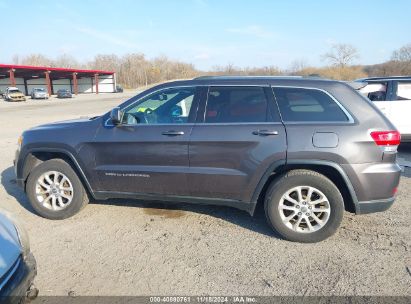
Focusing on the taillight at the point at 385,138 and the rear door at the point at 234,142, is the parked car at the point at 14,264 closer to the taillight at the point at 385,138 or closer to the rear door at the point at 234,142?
the rear door at the point at 234,142

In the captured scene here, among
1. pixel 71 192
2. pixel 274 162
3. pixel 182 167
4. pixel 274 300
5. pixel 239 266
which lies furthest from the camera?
pixel 71 192

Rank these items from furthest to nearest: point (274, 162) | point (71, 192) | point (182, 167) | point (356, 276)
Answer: point (71, 192) → point (182, 167) → point (274, 162) → point (356, 276)

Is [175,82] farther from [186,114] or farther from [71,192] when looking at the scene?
[71,192]

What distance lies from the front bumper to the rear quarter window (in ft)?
8.81

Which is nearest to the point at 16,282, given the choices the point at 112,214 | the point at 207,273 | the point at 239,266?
the point at 207,273

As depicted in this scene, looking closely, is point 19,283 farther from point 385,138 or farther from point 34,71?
point 34,71

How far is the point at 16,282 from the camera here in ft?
6.62

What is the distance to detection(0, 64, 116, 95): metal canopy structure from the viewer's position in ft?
147

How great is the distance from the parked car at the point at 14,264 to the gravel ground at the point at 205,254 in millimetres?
557

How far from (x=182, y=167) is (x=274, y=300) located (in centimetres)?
169

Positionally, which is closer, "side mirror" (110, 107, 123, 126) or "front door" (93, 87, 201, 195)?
"front door" (93, 87, 201, 195)

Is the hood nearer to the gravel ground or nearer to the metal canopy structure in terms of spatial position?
the gravel ground

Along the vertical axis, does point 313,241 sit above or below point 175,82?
below

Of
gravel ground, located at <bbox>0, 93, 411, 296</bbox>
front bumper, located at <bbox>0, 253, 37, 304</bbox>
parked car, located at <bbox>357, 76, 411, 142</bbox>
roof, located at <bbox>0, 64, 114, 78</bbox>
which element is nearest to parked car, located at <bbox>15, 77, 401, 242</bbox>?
gravel ground, located at <bbox>0, 93, 411, 296</bbox>
